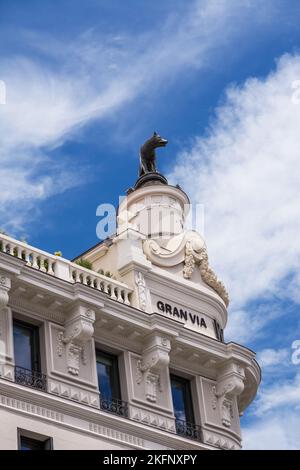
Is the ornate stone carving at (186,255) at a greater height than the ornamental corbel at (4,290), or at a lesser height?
greater

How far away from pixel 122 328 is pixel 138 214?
7.42m

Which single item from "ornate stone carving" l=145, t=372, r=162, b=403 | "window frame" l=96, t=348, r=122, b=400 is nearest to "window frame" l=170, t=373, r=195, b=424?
"ornate stone carving" l=145, t=372, r=162, b=403

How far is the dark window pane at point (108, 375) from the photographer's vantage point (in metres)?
39.7

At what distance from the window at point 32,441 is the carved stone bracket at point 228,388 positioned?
841cm

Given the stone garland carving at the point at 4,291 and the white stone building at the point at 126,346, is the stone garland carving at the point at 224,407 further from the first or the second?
the stone garland carving at the point at 4,291

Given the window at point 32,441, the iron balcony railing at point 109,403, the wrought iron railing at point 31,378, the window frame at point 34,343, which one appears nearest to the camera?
the window at point 32,441

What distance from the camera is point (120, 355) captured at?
134ft

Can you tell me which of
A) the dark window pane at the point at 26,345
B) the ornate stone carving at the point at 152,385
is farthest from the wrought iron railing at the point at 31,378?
the ornate stone carving at the point at 152,385

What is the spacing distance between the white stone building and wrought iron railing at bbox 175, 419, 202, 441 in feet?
0.14

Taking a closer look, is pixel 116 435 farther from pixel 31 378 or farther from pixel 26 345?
pixel 26 345

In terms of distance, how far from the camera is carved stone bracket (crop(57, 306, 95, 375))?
38688mm

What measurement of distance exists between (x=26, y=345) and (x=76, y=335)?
1604 mm

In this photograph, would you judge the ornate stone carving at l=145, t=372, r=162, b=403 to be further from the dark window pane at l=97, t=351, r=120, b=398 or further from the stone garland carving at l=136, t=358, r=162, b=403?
the dark window pane at l=97, t=351, r=120, b=398
